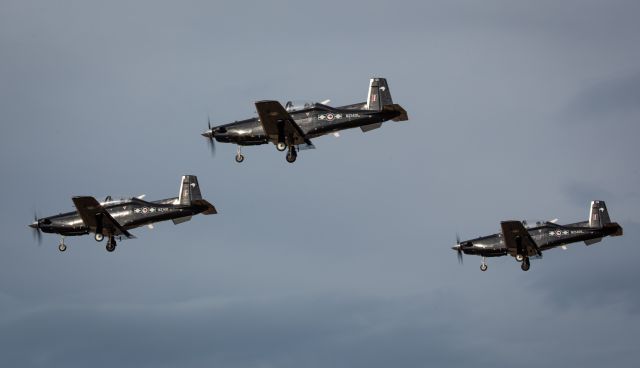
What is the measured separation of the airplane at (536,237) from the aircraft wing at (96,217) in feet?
63.5

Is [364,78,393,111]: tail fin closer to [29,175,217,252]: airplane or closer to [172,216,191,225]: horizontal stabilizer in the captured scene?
[29,175,217,252]: airplane

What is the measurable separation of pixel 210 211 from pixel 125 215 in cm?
479

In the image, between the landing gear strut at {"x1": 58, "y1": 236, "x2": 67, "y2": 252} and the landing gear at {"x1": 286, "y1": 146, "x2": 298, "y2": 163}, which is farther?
the landing gear strut at {"x1": 58, "y1": 236, "x2": 67, "y2": 252}

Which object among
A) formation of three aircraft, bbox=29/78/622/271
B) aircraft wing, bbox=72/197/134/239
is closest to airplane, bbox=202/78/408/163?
formation of three aircraft, bbox=29/78/622/271

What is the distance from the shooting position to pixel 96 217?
3012 inches

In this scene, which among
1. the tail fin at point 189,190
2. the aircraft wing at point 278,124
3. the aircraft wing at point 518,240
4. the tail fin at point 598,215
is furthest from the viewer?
the tail fin at point 598,215

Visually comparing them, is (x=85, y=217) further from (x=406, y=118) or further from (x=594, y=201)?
(x=594, y=201)

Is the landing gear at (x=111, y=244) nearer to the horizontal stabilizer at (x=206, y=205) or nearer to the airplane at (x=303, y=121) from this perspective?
the horizontal stabilizer at (x=206, y=205)

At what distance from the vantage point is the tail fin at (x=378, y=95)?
241ft

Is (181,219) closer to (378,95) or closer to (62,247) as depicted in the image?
(62,247)

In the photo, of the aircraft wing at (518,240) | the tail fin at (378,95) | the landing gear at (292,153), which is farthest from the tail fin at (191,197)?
the aircraft wing at (518,240)

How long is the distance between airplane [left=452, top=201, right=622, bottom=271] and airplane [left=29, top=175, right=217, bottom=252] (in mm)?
15636

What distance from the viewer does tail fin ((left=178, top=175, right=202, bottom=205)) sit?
7794cm

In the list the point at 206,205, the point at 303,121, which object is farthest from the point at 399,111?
the point at 206,205
